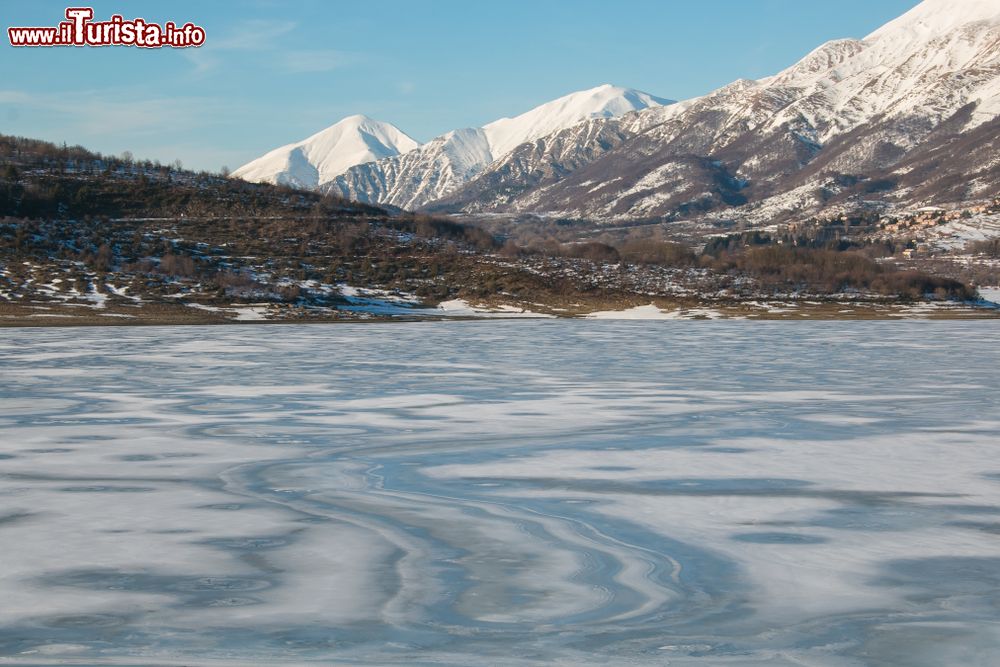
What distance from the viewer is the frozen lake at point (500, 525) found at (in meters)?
8.91

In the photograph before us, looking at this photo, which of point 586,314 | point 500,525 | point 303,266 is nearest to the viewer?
point 500,525

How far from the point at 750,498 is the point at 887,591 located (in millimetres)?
4152

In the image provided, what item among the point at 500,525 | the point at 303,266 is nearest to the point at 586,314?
the point at 303,266

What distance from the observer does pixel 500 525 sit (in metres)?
12.6

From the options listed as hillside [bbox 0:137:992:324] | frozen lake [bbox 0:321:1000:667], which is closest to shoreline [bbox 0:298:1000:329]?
hillside [bbox 0:137:992:324]

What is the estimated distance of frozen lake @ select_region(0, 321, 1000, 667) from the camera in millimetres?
8914

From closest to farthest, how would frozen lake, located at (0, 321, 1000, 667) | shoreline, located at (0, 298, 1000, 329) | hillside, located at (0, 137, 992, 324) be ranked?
frozen lake, located at (0, 321, 1000, 667) → shoreline, located at (0, 298, 1000, 329) → hillside, located at (0, 137, 992, 324)

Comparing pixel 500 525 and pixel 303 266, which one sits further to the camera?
pixel 303 266

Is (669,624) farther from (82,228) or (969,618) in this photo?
(82,228)

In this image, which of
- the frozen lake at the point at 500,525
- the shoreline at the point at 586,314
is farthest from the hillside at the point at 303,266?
the frozen lake at the point at 500,525

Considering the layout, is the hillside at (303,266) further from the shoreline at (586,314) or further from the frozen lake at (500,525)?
the frozen lake at (500,525)

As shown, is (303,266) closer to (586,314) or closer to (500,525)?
(586,314)

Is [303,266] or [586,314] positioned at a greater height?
[303,266]

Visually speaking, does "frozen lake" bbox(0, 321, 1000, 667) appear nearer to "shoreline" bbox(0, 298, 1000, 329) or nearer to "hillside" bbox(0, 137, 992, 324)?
"shoreline" bbox(0, 298, 1000, 329)
